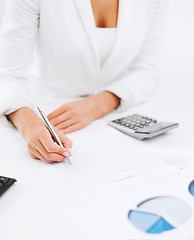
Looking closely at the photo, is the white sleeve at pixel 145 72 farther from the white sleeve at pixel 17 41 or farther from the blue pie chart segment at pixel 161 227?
the blue pie chart segment at pixel 161 227

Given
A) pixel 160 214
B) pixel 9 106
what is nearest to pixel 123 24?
pixel 9 106

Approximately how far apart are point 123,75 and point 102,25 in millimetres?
199

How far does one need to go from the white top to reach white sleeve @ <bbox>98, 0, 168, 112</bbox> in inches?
4.2

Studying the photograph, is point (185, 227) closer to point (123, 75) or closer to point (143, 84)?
point (143, 84)

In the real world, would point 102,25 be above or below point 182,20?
above

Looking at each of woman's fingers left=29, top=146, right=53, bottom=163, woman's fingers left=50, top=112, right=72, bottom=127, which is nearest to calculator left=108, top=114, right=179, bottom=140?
woman's fingers left=50, top=112, right=72, bottom=127

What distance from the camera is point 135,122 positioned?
29.0 inches

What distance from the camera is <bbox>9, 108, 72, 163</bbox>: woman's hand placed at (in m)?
0.57

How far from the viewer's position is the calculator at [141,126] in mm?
674

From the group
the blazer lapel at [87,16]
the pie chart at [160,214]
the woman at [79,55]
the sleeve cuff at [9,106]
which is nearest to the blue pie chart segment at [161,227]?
the pie chart at [160,214]

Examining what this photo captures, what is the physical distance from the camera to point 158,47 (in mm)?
1066

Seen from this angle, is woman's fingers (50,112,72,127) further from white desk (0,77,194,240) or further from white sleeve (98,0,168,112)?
white sleeve (98,0,168,112)

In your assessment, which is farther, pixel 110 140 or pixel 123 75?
pixel 123 75

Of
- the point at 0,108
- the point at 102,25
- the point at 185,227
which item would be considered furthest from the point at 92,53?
the point at 185,227
